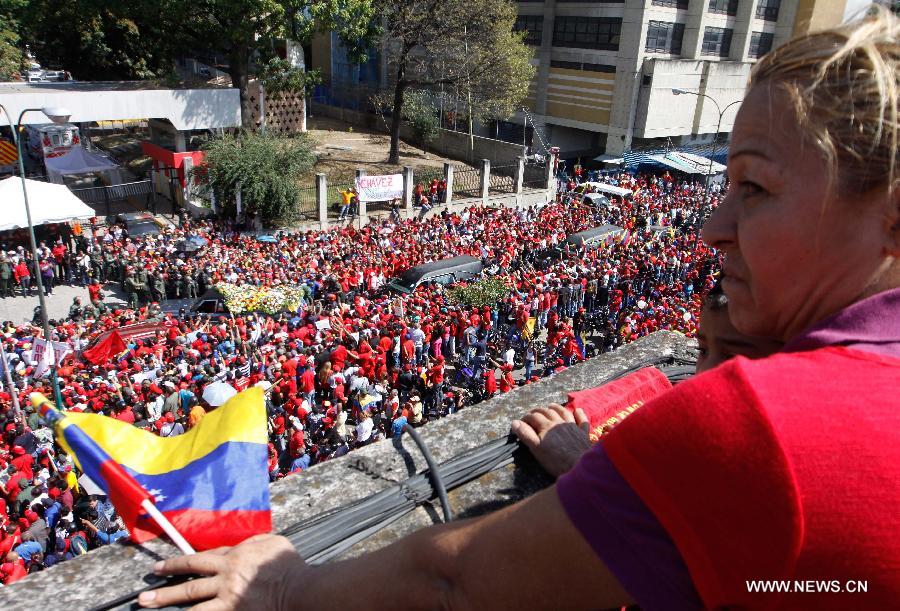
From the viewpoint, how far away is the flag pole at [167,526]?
1.84 m

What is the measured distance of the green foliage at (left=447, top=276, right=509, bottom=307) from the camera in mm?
15227

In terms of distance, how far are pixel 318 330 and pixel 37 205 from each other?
9.72m

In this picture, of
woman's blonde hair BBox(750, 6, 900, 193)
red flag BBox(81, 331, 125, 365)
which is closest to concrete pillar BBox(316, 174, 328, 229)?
red flag BBox(81, 331, 125, 365)

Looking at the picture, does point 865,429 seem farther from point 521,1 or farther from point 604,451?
point 521,1

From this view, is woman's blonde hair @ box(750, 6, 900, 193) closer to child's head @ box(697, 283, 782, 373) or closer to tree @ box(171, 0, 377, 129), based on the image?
child's head @ box(697, 283, 782, 373)

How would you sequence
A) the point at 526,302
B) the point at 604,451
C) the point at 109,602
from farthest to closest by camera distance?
the point at 526,302
the point at 109,602
the point at 604,451

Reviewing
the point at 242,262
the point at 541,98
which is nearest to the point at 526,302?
the point at 242,262

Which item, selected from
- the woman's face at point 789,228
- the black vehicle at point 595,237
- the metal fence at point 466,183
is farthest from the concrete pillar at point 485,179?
the woman's face at point 789,228

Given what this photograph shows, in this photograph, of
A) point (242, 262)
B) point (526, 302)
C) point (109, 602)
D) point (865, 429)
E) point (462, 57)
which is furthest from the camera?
point (462, 57)

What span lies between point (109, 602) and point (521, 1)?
1696 inches

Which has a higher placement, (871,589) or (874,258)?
(874,258)

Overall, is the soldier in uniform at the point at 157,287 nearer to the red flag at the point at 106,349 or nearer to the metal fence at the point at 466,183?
the red flag at the point at 106,349

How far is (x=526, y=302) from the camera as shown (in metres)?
14.3

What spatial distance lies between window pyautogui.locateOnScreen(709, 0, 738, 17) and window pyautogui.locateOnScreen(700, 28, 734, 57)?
948mm
